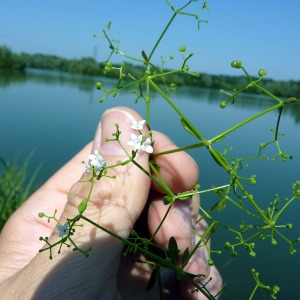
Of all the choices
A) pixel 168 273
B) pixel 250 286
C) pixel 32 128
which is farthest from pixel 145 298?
pixel 32 128

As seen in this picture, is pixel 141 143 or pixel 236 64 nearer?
pixel 236 64

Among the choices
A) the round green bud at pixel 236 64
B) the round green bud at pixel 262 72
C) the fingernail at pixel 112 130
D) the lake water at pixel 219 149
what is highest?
the round green bud at pixel 236 64

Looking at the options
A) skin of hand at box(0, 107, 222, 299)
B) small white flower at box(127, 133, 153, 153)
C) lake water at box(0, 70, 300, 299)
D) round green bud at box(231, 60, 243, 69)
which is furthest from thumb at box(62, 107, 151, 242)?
lake water at box(0, 70, 300, 299)

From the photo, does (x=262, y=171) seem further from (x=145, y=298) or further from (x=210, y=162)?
(x=145, y=298)

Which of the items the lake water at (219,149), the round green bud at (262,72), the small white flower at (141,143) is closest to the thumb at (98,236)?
the small white flower at (141,143)

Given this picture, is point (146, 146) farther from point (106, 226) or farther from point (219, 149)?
→ point (219, 149)

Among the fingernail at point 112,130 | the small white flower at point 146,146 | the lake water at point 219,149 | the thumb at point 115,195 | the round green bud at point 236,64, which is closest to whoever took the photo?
the round green bud at point 236,64

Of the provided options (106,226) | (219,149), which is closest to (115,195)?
(106,226)

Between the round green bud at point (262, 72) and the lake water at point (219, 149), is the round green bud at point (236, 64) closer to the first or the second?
the round green bud at point (262, 72)
